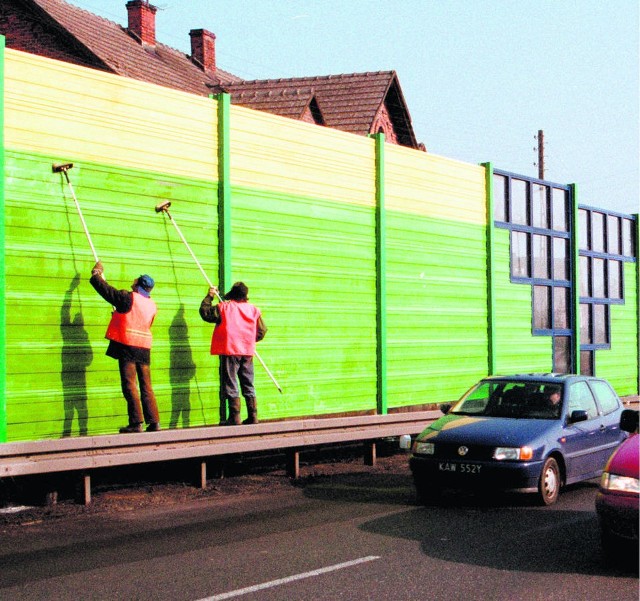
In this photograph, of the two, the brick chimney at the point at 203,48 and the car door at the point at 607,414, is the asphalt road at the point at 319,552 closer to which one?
the car door at the point at 607,414

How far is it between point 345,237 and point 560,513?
6573 millimetres

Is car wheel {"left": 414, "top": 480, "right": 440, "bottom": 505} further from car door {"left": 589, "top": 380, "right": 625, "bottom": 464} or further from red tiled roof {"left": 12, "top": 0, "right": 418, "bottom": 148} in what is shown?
red tiled roof {"left": 12, "top": 0, "right": 418, "bottom": 148}

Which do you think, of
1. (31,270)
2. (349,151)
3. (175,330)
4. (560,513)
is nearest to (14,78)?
(31,270)

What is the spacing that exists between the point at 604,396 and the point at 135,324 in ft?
19.0

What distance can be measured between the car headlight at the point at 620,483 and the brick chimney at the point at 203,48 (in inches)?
1585

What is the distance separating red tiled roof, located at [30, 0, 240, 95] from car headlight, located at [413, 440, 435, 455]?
19.1m

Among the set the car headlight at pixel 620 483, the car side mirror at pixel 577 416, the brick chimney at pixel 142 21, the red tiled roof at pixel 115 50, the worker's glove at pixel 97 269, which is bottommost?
the car headlight at pixel 620 483

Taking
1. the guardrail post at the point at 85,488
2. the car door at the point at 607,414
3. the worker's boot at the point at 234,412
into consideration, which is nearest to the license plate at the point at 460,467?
the car door at the point at 607,414

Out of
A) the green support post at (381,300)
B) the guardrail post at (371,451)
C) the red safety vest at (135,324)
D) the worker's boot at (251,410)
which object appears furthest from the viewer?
the green support post at (381,300)

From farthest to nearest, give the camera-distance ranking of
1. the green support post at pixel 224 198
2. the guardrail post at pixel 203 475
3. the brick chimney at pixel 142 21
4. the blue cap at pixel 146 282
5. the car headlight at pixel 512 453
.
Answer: the brick chimney at pixel 142 21, the green support post at pixel 224 198, the guardrail post at pixel 203 475, the blue cap at pixel 146 282, the car headlight at pixel 512 453

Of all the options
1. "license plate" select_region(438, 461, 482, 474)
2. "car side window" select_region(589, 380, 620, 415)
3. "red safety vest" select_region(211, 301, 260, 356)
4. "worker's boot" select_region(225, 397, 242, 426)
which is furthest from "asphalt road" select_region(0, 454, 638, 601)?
"red safety vest" select_region(211, 301, 260, 356)

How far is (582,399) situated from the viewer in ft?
38.9

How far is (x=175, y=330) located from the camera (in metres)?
12.8

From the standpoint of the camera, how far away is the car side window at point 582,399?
456 inches
